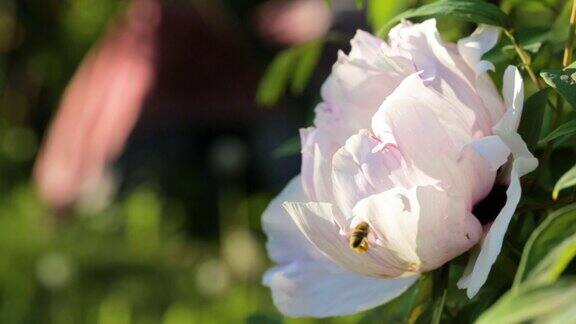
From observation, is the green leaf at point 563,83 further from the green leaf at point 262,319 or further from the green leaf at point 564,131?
the green leaf at point 262,319

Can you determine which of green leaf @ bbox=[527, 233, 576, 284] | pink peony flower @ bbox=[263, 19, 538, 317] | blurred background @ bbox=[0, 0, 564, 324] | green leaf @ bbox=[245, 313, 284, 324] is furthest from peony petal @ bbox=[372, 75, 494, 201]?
blurred background @ bbox=[0, 0, 564, 324]

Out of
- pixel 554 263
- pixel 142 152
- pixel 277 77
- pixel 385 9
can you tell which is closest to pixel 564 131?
pixel 554 263

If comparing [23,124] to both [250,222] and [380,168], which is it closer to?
[250,222]

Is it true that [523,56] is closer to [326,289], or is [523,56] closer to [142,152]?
[326,289]

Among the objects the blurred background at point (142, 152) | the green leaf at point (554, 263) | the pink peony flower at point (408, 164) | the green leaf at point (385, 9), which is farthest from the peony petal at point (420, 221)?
the blurred background at point (142, 152)

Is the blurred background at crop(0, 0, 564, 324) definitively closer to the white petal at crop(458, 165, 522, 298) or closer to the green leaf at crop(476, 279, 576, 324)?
the white petal at crop(458, 165, 522, 298)

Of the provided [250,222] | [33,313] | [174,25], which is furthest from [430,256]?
[174,25]
